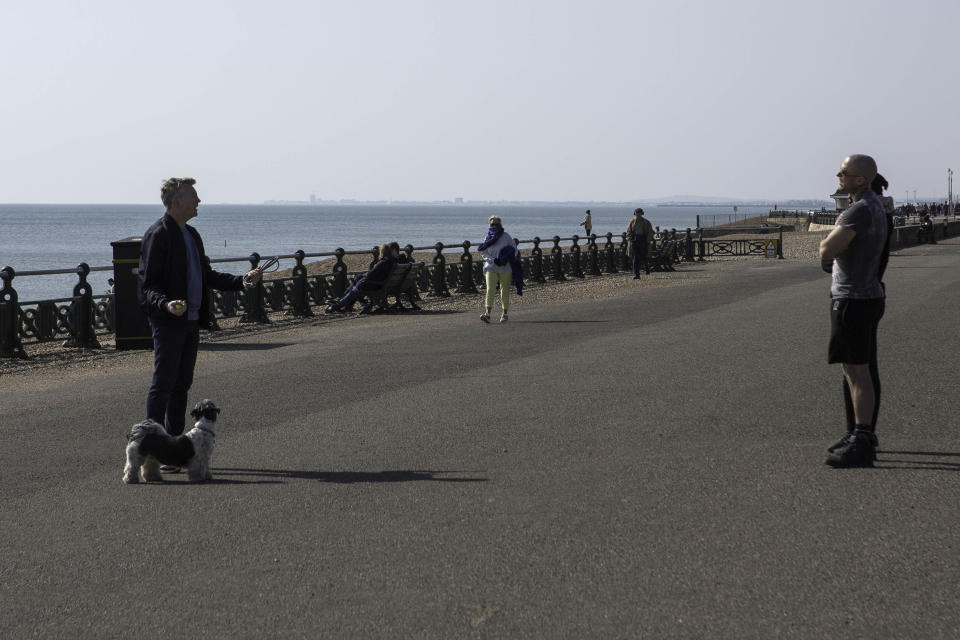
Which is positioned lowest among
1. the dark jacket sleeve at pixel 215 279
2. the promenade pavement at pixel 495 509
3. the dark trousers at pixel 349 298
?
the promenade pavement at pixel 495 509

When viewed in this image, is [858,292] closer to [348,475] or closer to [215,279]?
[348,475]

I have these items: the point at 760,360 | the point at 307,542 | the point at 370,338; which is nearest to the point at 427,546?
the point at 307,542

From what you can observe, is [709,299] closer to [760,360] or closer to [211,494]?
[760,360]

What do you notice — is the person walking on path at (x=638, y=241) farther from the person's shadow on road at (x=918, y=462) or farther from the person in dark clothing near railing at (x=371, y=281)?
the person's shadow on road at (x=918, y=462)

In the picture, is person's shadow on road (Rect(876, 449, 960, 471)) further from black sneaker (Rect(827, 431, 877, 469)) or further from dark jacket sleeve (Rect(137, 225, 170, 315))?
dark jacket sleeve (Rect(137, 225, 170, 315))

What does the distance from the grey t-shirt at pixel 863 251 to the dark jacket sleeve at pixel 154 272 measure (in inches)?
154

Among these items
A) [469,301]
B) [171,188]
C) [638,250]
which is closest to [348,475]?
[171,188]

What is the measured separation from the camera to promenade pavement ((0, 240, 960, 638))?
181 inches

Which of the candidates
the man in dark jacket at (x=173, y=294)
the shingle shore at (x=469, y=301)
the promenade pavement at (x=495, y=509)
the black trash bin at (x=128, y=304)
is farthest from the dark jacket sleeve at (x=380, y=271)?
the man in dark jacket at (x=173, y=294)

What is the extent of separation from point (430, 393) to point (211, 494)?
401 centimetres

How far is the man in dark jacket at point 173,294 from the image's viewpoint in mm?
7223

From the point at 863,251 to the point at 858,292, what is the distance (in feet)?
0.79

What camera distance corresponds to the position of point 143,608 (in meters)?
4.70

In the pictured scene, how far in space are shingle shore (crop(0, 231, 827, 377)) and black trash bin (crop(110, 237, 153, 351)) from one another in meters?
0.26
